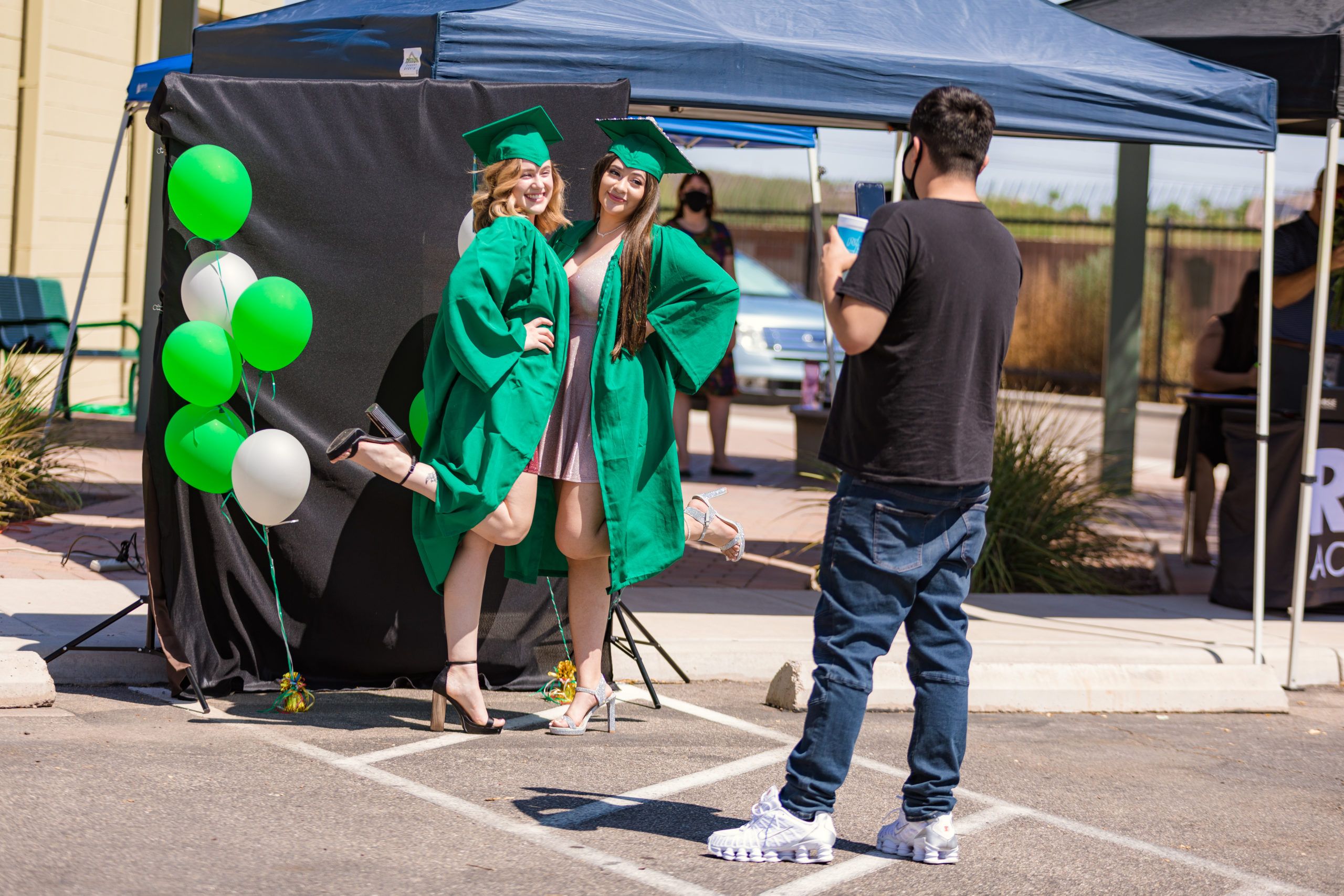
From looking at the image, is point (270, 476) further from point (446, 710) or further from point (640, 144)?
point (640, 144)

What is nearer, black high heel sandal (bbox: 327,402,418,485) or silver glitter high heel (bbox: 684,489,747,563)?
black high heel sandal (bbox: 327,402,418,485)

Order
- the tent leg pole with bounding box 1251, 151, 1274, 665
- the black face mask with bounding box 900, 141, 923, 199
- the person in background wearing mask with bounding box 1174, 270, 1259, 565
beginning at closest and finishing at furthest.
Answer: the black face mask with bounding box 900, 141, 923, 199, the tent leg pole with bounding box 1251, 151, 1274, 665, the person in background wearing mask with bounding box 1174, 270, 1259, 565

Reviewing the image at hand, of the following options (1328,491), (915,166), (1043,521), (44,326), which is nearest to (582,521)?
(915,166)

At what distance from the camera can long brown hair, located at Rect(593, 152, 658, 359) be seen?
487cm

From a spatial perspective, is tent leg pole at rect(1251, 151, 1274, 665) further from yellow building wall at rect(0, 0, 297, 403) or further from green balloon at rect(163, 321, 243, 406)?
yellow building wall at rect(0, 0, 297, 403)

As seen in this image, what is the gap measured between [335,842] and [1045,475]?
5.40 m

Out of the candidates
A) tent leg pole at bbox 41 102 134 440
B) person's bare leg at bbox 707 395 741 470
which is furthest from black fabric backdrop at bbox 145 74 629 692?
person's bare leg at bbox 707 395 741 470

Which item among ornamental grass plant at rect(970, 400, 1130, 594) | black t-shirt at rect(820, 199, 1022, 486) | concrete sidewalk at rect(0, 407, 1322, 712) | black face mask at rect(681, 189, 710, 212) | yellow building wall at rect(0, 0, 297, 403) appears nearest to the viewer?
black t-shirt at rect(820, 199, 1022, 486)

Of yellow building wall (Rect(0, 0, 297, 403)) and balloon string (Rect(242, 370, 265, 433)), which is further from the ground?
yellow building wall (Rect(0, 0, 297, 403))

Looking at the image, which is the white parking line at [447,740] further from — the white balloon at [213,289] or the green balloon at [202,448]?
the white balloon at [213,289]

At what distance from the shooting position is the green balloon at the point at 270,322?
16.0 feet

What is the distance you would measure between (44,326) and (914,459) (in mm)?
9286

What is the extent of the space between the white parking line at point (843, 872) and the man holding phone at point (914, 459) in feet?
0.21

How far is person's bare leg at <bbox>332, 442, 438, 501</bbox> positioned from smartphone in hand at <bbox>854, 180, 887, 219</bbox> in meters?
1.68
